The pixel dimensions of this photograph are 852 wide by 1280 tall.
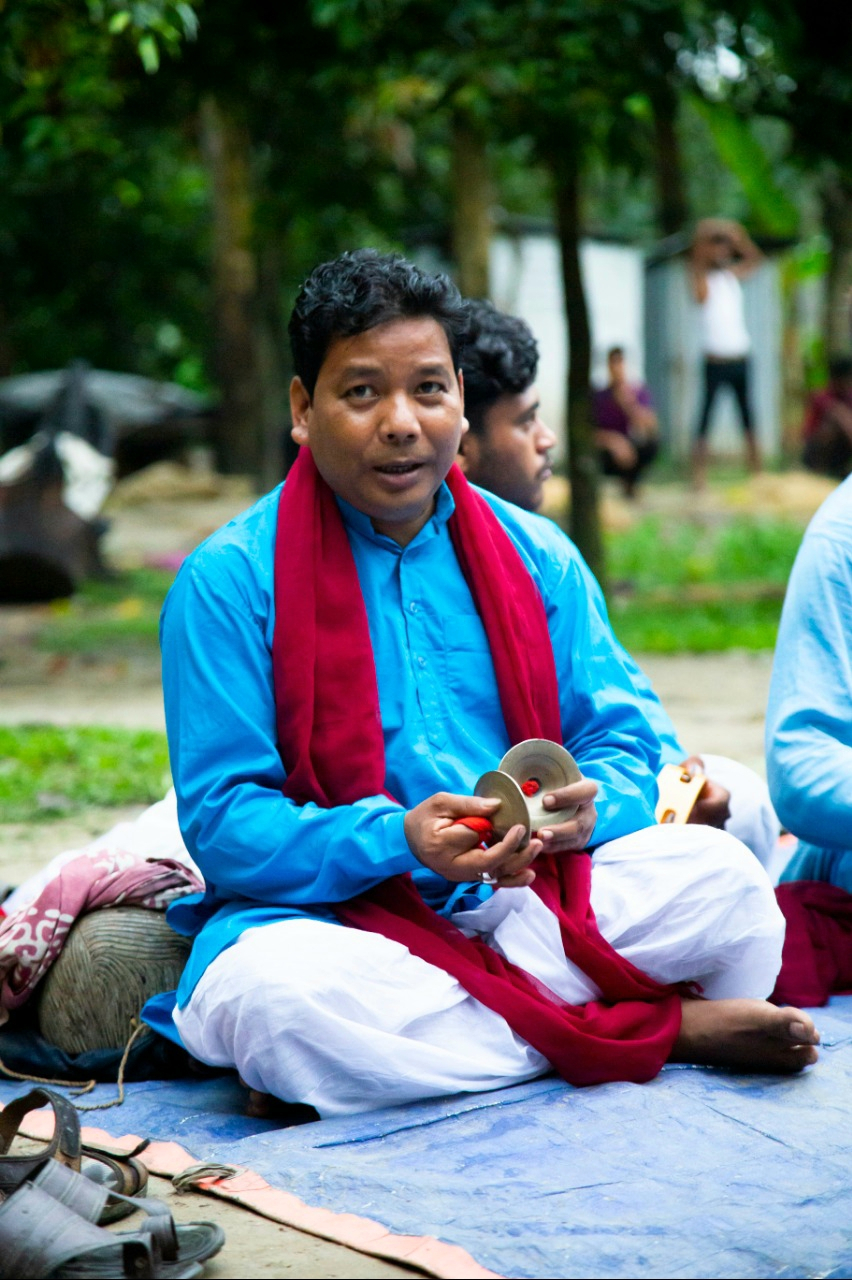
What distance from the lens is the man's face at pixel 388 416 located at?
10.3 feet

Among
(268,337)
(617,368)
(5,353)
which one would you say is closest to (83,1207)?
(268,337)

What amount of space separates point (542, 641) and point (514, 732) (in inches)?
8.0

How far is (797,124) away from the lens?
27.2 ft

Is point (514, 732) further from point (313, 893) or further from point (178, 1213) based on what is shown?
point (178, 1213)

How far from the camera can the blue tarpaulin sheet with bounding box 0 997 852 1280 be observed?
241cm

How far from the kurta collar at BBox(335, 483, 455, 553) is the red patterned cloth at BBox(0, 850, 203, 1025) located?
884 millimetres

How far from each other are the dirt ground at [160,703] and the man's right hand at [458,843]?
2.19ft

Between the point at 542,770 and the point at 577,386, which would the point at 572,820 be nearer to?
the point at 542,770

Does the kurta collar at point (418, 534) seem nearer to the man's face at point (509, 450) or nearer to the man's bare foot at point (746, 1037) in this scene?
the man's face at point (509, 450)

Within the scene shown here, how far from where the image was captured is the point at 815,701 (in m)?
3.55

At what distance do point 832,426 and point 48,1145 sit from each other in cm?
1600

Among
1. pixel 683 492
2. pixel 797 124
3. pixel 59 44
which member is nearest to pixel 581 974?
pixel 59 44

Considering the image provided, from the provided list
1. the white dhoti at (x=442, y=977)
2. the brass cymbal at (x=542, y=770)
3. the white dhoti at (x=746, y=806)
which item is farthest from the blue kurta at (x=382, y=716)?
the white dhoti at (x=746, y=806)

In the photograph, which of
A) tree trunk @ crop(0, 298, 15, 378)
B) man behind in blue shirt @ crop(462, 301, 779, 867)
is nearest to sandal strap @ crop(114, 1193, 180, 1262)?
man behind in blue shirt @ crop(462, 301, 779, 867)
